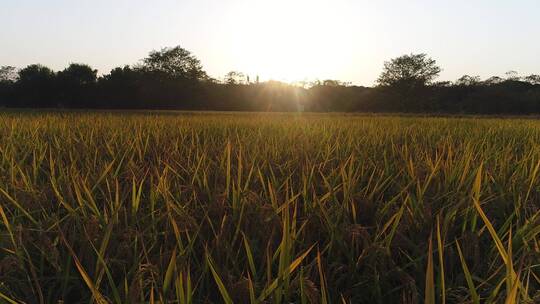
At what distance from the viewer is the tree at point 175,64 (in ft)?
170

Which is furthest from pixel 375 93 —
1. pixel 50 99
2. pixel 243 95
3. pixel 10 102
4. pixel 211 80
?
pixel 10 102

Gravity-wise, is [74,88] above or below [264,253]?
above

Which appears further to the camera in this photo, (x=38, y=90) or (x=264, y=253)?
(x=38, y=90)

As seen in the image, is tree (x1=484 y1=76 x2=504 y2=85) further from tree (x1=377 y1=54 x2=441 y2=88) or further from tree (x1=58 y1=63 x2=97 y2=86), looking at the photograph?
tree (x1=58 y1=63 x2=97 y2=86)

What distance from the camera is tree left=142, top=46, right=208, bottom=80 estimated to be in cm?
5169

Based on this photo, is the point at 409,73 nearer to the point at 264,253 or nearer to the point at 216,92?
→ the point at 216,92

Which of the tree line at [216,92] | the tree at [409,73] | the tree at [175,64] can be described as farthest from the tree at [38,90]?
the tree at [409,73]

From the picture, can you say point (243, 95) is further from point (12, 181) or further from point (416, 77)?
point (12, 181)

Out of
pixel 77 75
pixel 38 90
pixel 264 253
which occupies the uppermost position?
pixel 77 75

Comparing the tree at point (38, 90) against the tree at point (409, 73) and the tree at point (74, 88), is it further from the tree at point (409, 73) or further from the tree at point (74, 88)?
the tree at point (409, 73)

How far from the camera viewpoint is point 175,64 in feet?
172

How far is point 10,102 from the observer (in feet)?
155

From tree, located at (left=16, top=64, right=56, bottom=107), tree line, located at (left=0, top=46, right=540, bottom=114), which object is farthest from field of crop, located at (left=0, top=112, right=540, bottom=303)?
tree, located at (left=16, top=64, right=56, bottom=107)

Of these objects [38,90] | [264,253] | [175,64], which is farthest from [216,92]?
[264,253]
